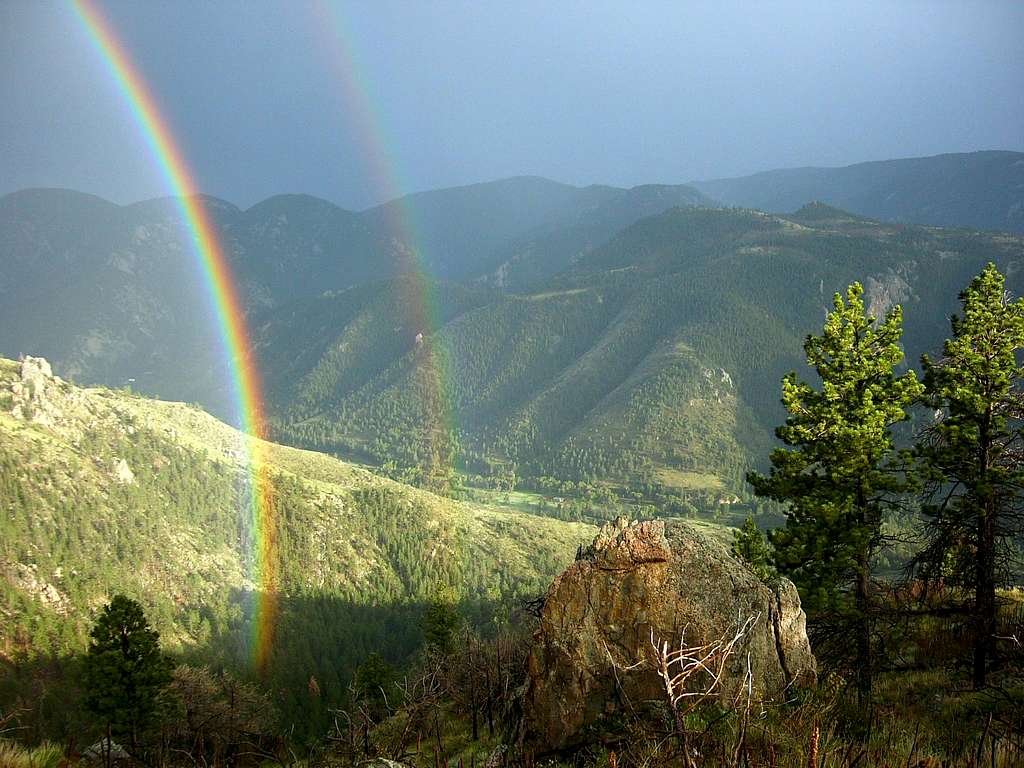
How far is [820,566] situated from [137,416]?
220 meters

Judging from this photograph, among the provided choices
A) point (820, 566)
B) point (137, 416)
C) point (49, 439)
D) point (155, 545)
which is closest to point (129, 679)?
point (820, 566)

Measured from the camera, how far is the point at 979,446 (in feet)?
54.1

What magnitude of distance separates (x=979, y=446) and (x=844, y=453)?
3561mm

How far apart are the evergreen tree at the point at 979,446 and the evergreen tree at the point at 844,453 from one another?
4.01 ft

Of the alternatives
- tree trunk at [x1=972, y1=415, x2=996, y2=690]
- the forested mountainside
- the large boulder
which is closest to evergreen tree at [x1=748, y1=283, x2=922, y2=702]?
tree trunk at [x1=972, y1=415, x2=996, y2=690]

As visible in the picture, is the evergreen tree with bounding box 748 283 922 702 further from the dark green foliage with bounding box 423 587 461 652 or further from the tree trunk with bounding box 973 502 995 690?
the dark green foliage with bounding box 423 587 461 652

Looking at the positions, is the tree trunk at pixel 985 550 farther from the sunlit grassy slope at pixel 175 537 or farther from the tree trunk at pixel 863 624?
the sunlit grassy slope at pixel 175 537

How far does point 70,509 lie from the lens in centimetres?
13900

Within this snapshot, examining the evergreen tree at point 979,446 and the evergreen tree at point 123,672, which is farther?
the evergreen tree at point 123,672

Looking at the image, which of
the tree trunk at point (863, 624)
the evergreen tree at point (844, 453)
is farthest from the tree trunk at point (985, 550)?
the tree trunk at point (863, 624)

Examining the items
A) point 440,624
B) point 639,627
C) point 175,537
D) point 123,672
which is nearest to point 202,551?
point 175,537

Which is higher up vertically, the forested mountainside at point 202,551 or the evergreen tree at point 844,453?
the evergreen tree at point 844,453

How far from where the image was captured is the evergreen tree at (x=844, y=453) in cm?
1727

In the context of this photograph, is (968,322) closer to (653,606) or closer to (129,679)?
(653,606)
